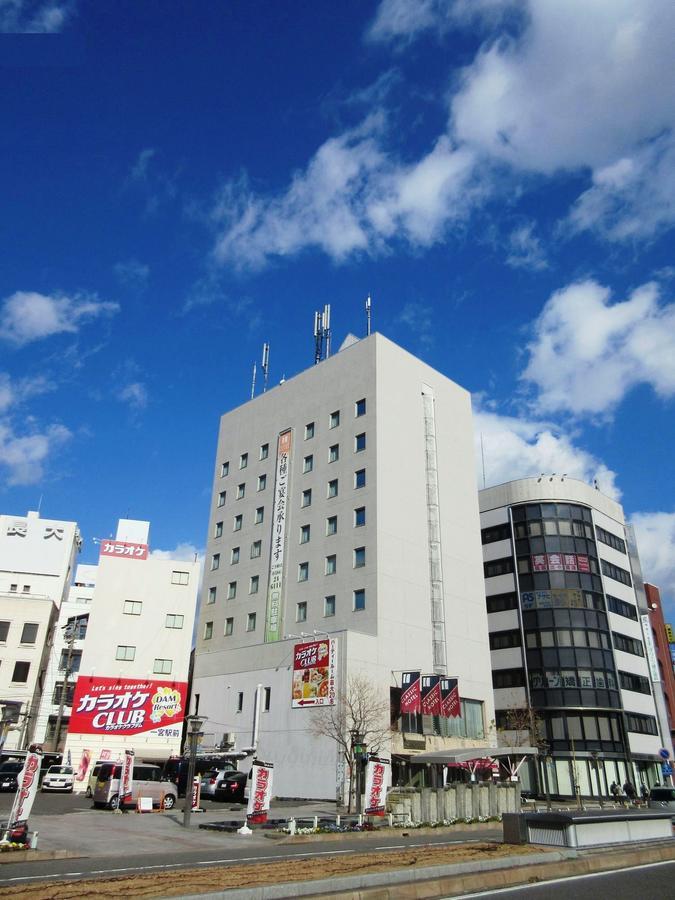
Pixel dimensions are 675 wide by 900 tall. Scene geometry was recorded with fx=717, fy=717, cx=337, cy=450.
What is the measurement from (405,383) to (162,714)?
35.6 m

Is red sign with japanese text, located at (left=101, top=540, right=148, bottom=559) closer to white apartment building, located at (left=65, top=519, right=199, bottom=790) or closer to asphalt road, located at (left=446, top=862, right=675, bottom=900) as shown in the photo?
white apartment building, located at (left=65, top=519, right=199, bottom=790)

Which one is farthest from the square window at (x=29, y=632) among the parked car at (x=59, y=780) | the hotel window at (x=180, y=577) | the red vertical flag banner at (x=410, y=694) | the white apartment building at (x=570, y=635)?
the white apartment building at (x=570, y=635)

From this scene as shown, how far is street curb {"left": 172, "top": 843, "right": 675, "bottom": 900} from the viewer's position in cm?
1150

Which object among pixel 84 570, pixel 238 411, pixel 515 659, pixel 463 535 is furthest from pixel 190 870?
pixel 84 570

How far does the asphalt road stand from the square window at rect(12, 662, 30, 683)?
65.8m

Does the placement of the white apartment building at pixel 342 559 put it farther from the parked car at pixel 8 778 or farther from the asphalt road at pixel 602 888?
the asphalt road at pixel 602 888

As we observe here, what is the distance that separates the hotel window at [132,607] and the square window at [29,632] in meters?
15.2

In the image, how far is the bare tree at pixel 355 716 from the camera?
47.2 m

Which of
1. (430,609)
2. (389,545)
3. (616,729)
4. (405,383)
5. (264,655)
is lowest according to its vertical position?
(616,729)

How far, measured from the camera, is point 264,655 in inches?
2260

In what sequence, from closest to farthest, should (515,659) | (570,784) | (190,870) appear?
(190,870)
(570,784)
(515,659)

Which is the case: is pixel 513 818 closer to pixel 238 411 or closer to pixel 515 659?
pixel 515 659

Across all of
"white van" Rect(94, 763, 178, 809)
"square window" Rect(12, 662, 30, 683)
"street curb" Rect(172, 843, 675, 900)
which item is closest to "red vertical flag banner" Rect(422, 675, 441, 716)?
"white van" Rect(94, 763, 178, 809)

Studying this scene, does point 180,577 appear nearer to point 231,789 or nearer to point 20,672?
point 20,672
